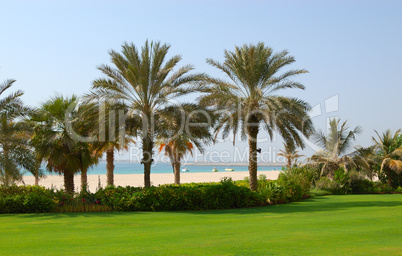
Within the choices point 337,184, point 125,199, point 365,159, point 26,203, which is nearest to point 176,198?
point 125,199

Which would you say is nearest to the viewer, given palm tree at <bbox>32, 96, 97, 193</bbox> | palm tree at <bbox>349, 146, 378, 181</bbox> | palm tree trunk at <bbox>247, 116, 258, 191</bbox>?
palm tree at <bbox>32, 96, 97, 193</bbox>

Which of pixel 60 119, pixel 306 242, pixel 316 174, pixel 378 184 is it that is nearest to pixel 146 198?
pixel 60 119

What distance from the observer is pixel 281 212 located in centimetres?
1672

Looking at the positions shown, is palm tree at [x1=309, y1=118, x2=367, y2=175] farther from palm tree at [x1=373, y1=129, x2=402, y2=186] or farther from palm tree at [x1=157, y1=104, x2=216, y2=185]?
palm tree at [x1=157, y1=104, x2=216, y2=185]

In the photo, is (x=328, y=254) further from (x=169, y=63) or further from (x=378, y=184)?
(x=378, y=184)

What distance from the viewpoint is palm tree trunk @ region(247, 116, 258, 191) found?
23.0m

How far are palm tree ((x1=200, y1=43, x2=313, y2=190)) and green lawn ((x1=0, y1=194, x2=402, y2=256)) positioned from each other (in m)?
6.93

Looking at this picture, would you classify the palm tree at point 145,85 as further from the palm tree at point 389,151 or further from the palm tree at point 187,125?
the palm tree at point 389,151

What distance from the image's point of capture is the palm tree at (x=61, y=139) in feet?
66.3

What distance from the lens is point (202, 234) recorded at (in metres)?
10.7

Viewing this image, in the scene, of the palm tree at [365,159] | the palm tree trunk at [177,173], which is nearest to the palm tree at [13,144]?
the palm tree trunk at [177,173]

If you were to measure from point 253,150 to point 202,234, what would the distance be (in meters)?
13.1

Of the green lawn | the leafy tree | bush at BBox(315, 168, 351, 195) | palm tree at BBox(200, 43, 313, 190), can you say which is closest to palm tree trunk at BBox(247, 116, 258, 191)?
palm tree at BBox(200, 43, 313, 190)

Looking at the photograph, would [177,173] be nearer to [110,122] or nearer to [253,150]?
[253,150]
